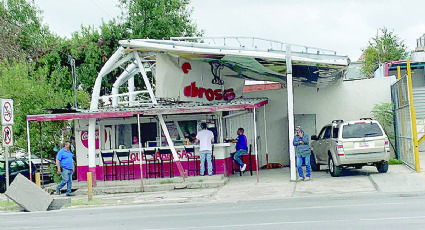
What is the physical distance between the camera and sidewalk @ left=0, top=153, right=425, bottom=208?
49.9ft

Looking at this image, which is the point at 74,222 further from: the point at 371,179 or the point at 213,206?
the point at 371,179

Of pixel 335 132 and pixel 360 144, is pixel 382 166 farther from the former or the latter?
pixel 335 132

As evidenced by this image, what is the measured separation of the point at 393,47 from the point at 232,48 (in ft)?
99.2

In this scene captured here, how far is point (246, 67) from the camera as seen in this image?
Answer: 20906 mm

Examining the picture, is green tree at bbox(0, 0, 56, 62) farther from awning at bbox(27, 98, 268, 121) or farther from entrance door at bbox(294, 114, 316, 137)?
entrance door at bbox(294, 114, 316, 137)

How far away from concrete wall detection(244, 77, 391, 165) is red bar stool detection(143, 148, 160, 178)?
631 cm

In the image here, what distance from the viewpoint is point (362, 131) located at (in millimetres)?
17656

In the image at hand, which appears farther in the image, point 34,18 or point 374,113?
point 34,18

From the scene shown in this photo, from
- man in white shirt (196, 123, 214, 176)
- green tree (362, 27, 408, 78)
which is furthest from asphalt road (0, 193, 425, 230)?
green tree (362, 27, 408, 78)

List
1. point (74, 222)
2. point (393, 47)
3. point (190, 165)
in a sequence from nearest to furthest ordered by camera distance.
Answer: point (74, 222), point (190, 165), point (393, 47)

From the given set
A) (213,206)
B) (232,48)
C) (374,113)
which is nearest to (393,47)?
(374,113)

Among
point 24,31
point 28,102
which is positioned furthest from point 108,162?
point 24,31

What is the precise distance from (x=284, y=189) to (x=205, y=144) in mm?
3699

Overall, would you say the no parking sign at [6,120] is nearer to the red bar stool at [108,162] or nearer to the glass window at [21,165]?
the red bar stool at [108,162]
